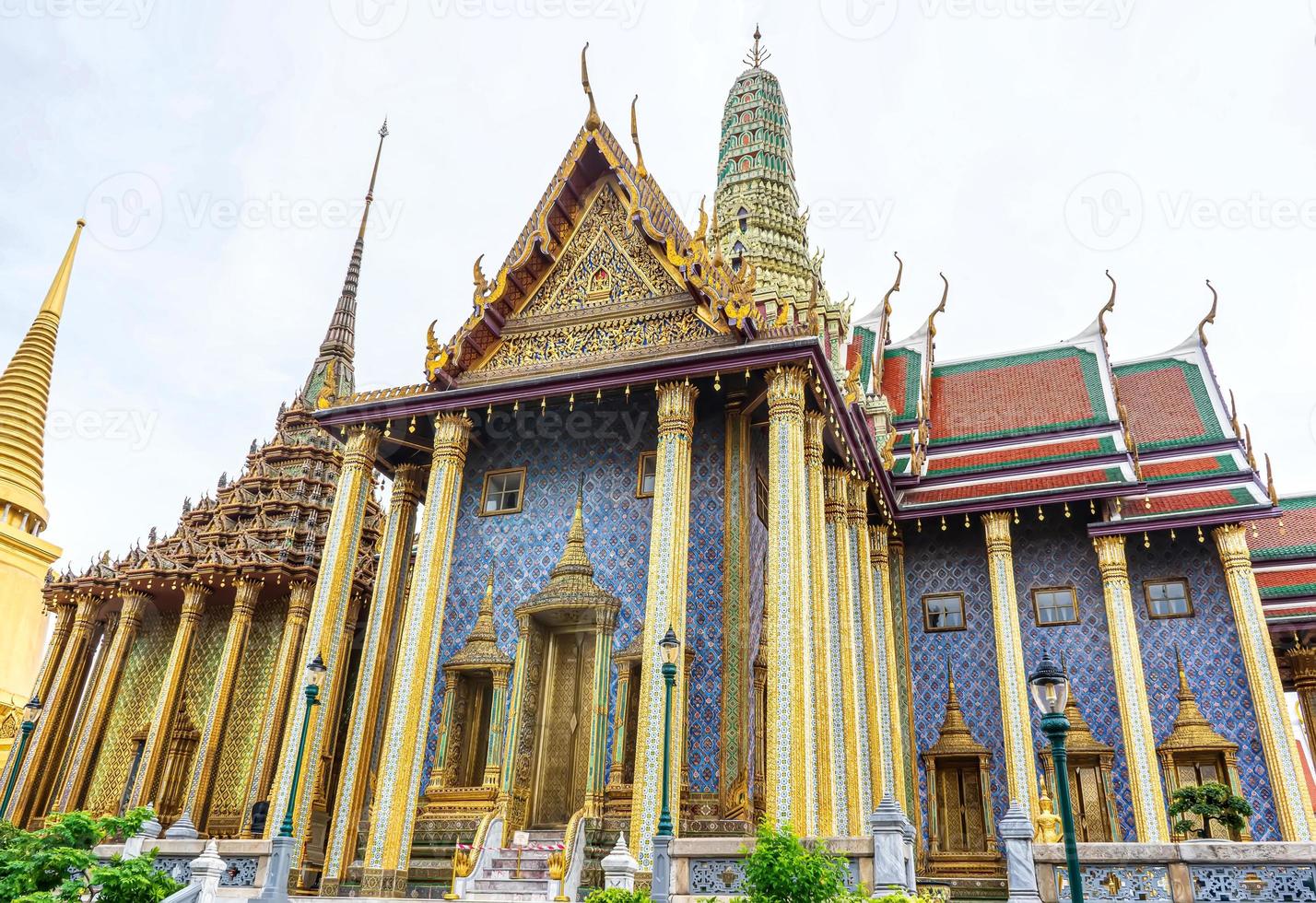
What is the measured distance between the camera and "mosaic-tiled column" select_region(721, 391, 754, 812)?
1112cm

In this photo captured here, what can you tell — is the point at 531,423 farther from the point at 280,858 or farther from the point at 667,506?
the point at 280,858

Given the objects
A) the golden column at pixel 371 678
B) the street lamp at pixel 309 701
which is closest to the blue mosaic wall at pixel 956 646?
the golden column at pixel 371 678

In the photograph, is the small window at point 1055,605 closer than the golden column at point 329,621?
No

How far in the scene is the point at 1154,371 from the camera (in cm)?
1989

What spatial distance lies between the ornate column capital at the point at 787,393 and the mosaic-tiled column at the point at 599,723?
10.9 feet

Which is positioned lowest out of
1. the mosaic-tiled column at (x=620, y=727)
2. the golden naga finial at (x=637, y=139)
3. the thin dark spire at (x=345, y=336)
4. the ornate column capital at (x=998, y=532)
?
the mosaic-tiled column at (x=620, y=727)

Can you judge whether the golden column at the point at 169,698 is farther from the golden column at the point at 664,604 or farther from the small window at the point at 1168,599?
the small window at the point at 1168,599

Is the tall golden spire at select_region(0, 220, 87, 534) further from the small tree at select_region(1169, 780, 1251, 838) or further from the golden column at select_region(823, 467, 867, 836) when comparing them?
the small tree at select_region(1169, 780, 1251, 838)

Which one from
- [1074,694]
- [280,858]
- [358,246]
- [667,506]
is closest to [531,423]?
[667,506]

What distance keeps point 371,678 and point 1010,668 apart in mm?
9359

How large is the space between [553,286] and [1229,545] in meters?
10.8

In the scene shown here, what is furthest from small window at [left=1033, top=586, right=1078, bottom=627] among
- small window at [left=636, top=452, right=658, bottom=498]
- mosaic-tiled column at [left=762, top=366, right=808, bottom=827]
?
small window at [left=636, top=452, right=658, bottom=498]

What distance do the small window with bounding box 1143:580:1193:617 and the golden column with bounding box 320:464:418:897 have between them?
449 inches

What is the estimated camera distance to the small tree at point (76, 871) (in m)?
8.83
